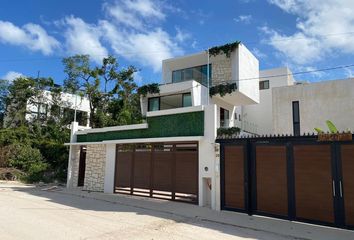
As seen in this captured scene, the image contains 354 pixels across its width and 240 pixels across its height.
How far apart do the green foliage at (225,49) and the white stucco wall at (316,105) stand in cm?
465

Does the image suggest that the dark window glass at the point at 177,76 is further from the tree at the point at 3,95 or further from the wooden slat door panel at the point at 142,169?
the tree at the point at 3,95

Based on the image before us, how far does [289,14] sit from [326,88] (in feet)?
28.9

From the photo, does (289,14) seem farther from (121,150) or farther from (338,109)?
(121,150)

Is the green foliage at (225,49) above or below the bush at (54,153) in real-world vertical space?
above

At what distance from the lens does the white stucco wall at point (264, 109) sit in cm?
2830

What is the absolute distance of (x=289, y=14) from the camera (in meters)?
13.7

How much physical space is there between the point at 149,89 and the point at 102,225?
14.5 meters

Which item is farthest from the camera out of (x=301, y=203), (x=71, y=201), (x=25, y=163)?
(x=25, y=163)

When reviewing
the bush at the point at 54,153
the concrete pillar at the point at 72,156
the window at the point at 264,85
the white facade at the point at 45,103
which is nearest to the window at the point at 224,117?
the window at the point at 264,85

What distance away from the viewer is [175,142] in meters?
13.1

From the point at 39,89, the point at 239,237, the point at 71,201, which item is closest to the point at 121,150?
the point at 71,201

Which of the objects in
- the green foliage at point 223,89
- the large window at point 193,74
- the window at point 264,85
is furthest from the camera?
the window at point 264,85

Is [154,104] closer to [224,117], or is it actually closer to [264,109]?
[224,117]

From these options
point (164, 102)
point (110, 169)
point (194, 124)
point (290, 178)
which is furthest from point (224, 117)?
point (290, 178)
